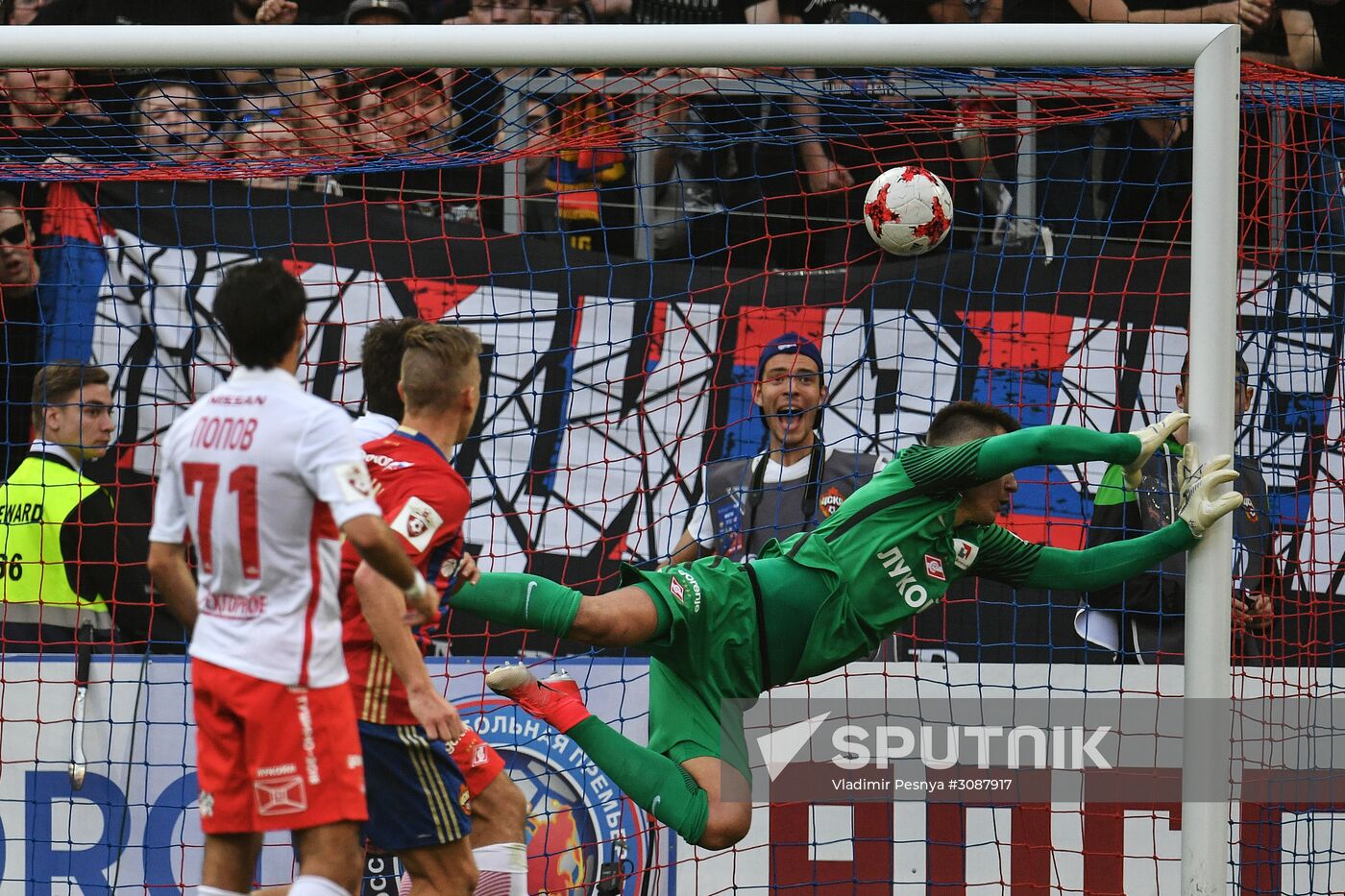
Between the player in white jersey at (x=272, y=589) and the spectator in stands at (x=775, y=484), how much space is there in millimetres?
2571

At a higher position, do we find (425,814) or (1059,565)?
(1059,565)

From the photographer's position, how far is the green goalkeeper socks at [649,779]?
4242mm

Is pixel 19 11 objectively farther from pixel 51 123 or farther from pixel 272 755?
pixel 272 755

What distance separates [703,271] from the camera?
6.02m

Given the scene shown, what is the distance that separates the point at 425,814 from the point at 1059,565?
2.28 m

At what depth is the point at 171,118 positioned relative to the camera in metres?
6.18

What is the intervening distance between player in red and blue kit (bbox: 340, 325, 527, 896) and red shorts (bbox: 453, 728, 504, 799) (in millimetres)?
283

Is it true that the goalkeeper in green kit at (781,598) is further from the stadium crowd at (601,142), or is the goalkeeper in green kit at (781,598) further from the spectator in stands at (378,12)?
the spectator in stands at (378,12)

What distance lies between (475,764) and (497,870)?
30 cm

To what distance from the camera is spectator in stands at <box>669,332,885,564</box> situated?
5.48 meters

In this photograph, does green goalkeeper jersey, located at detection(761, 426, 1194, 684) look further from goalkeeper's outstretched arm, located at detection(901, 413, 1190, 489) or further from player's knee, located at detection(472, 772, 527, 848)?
player's knee, located at detection(472, 772, 527, 848)

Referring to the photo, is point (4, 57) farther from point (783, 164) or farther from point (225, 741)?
point (783, 164)

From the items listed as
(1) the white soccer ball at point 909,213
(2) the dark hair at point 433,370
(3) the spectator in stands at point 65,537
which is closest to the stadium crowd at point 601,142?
(3) the spectator in stands at point 65,537

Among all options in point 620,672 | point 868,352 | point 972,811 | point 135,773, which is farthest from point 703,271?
point 135,773
